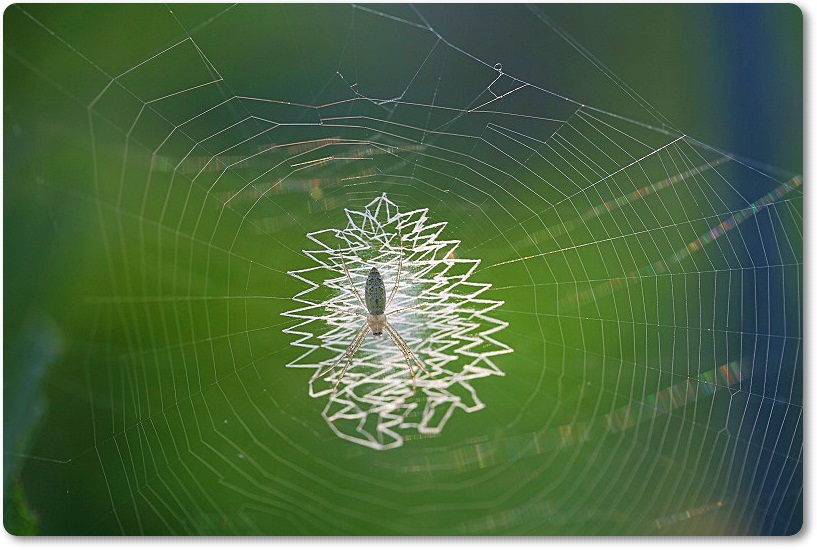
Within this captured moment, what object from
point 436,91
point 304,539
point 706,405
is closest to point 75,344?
point 304,539

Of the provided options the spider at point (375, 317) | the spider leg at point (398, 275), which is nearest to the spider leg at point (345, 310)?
the spider at point (375, 317)

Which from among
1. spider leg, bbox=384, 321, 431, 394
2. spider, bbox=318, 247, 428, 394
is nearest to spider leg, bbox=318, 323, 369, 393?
spider, bbox=318, 247, 428, 394

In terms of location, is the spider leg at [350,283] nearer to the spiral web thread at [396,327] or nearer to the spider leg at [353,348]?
the spiral web thread at [396,327]

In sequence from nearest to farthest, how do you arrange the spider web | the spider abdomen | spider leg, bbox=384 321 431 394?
1. the spider web
2. the spider abdomen
3. spider leg, bbox=384 321 431 394

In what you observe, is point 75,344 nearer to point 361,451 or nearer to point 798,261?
point 361,451

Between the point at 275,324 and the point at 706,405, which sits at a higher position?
the point at 275,324

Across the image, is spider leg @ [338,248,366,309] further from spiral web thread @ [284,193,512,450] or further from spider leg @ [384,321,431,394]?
spider leg @ [384,321,431,394]
